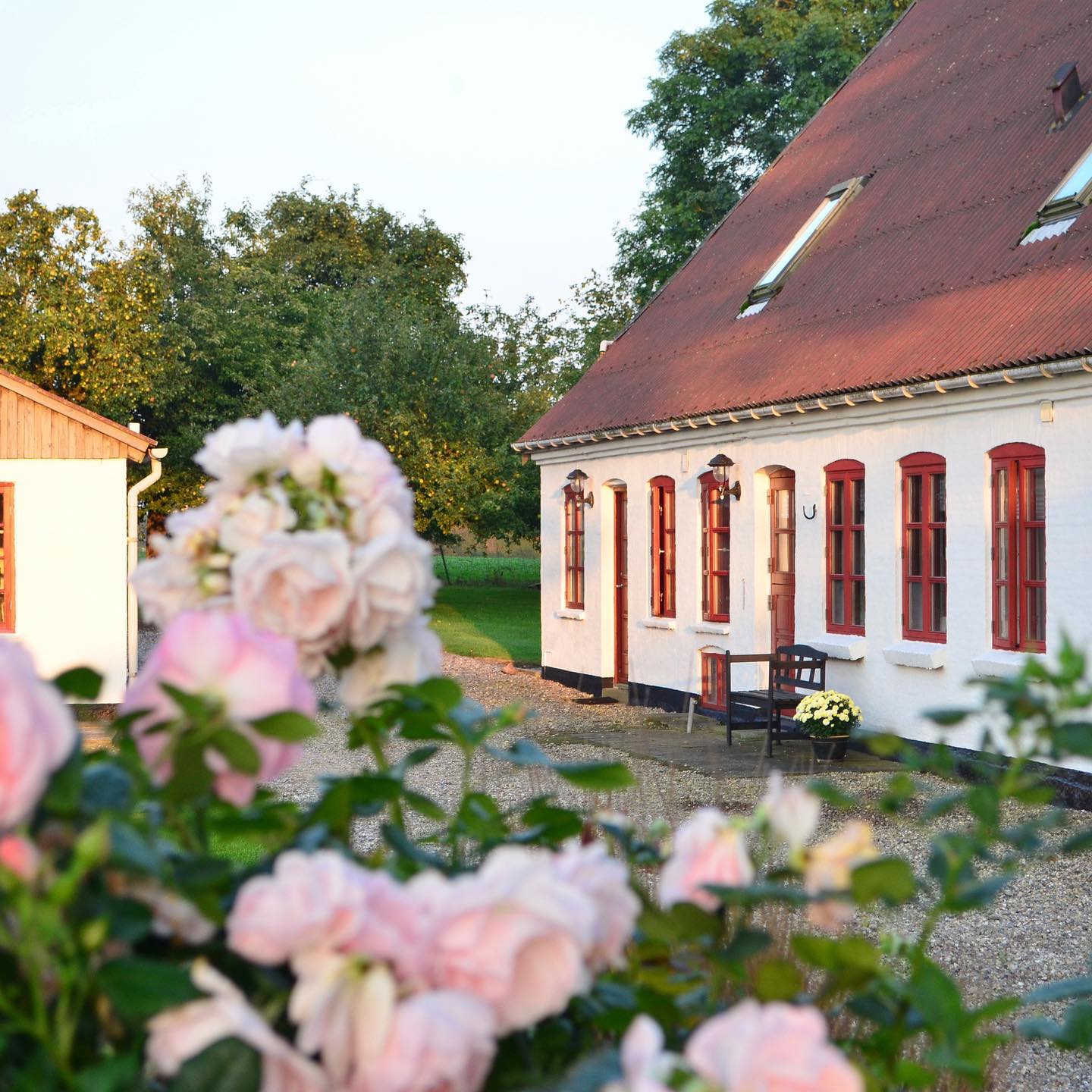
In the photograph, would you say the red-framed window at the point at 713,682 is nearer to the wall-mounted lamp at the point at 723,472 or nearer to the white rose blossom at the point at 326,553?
the wall-mounted lamp at the point at 723,472

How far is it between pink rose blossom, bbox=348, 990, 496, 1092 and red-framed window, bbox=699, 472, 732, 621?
14.9m

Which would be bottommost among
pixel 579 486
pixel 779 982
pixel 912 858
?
pixel 912 858

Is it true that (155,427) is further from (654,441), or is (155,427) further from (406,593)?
(406,593)

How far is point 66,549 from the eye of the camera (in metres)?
15.8

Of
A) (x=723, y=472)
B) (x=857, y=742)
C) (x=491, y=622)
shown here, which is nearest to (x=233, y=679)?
(x=857, y=742)

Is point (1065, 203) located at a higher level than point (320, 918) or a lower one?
higher

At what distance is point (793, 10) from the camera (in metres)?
30.3

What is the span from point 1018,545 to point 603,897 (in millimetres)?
11066

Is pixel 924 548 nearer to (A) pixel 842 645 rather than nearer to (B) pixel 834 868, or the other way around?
(A) pixel 842 645

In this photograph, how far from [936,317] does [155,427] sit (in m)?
28.8

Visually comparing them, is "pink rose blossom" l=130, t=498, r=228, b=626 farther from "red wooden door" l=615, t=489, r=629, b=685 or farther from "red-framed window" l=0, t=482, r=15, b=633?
"red wooden door" l=615, t=489, r=629, b=685

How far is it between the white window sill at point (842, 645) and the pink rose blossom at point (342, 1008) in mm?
12712

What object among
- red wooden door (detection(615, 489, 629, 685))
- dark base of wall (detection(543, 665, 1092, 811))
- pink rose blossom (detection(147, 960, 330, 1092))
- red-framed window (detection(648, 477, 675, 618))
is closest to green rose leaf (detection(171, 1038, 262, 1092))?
pink rose blossom (detection(147, 960, 330, 1092))

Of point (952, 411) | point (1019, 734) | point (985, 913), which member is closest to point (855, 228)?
point (952, 411)
